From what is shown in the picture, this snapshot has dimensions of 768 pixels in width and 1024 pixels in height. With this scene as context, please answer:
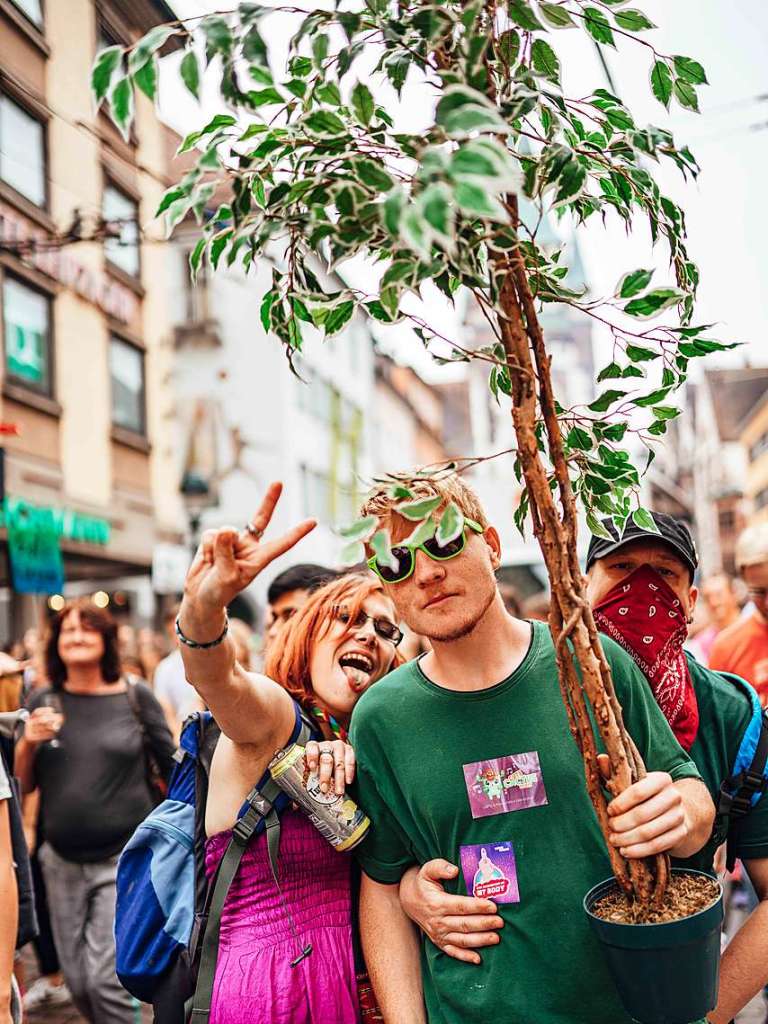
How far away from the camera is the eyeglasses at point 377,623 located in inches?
106

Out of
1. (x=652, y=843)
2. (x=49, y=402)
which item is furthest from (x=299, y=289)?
(x=49, y=402)

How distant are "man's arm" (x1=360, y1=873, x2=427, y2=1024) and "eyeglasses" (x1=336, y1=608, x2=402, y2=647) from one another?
2.29 ft

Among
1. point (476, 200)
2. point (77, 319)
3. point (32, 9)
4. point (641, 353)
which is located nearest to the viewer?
point (476, 200)

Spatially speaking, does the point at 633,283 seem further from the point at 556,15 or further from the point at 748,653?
the point at 748,653

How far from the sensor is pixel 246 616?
24281 millimetres

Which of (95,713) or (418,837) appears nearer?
(418,837)

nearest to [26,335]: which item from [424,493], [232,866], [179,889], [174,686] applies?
[174,686]

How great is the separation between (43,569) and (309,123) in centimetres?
711

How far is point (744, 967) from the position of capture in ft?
→ 6.79

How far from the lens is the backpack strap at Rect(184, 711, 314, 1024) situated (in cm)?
222

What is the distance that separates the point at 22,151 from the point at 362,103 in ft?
30.4

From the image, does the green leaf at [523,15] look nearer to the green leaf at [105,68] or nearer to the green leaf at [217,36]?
the green leaf at [217,36]

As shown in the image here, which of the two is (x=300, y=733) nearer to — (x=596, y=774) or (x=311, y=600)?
(x=311, y=600)

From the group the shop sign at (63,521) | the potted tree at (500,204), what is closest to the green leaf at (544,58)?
the potted tree at (500,204)
